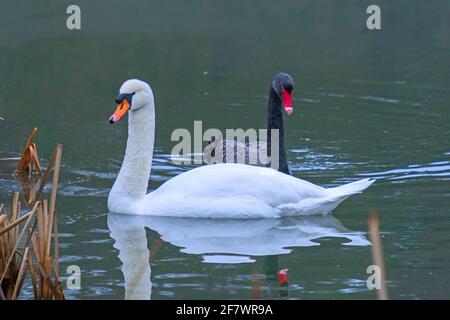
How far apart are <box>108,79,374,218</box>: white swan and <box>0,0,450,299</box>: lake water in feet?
0.38

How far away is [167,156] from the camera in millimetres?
12578

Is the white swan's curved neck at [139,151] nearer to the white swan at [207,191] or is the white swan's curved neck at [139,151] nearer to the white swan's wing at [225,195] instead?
the white swan at [207,191]

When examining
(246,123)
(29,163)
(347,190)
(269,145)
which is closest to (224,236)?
(347,190)

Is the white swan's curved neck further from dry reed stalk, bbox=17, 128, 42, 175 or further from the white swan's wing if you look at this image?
dry reed stalk, bbox=17, 128, 42, 175

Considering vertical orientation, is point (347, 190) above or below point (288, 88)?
below

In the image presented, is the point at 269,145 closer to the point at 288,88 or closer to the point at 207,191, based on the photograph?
the point at 288,88

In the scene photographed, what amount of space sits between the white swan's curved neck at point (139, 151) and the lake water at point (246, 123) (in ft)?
1.23

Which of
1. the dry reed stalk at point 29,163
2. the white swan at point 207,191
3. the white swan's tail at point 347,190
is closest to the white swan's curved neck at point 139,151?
the white swan at point 207,191

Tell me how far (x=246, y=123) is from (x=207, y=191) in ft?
16.6

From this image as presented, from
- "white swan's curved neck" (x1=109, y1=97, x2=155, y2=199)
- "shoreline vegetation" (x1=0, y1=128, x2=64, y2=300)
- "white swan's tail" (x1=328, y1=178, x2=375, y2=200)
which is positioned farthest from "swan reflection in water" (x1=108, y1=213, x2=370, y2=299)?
"shoreline vegetation" (x1=0, y1=128, x2=64, y2=300)

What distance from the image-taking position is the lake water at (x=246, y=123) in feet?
27.2

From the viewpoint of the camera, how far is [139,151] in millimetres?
10180
